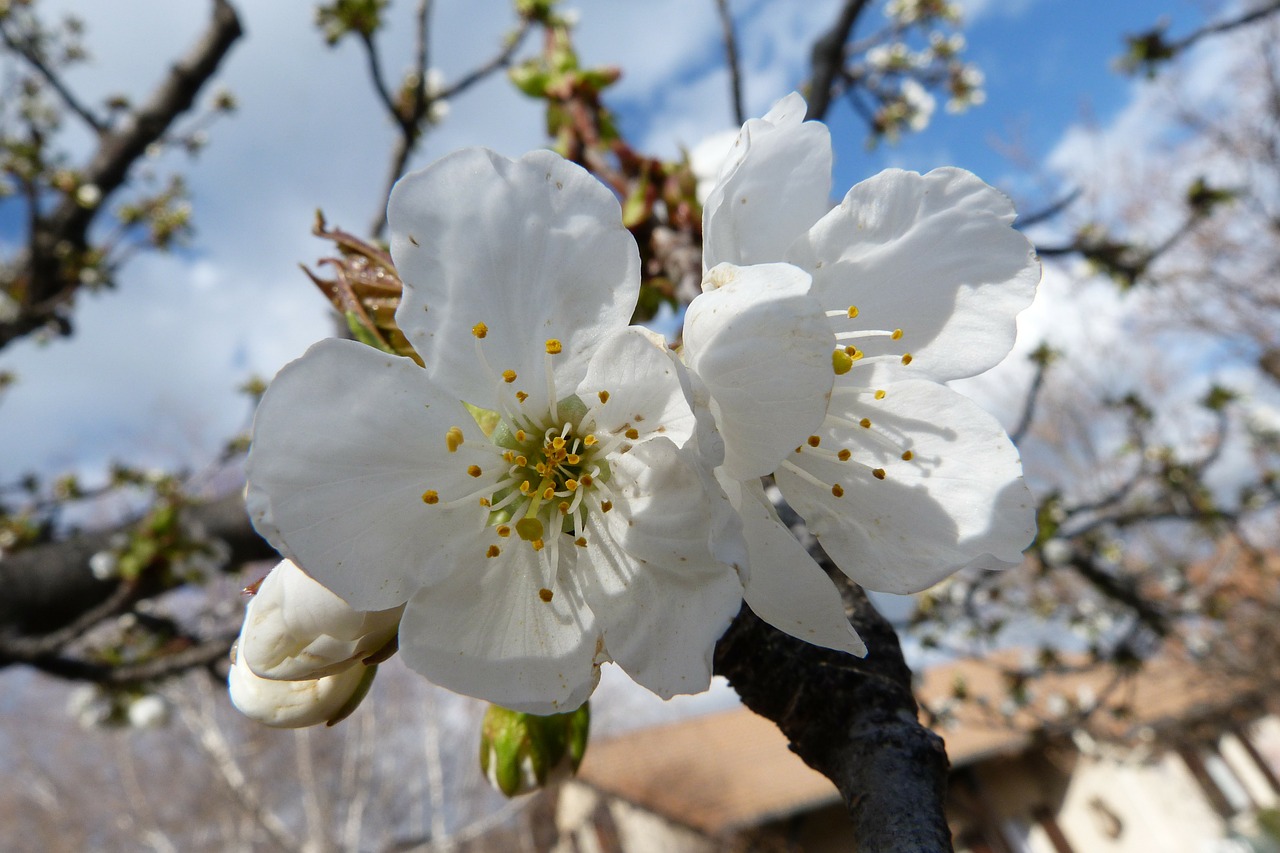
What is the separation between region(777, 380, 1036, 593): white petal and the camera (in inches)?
24.6

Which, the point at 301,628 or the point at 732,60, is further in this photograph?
the point at 732,60

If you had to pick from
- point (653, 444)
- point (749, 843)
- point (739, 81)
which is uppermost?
point (653, 444)

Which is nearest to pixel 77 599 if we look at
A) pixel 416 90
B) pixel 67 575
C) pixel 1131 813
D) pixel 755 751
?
pixel 67 575

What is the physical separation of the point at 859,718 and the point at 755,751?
469 inches

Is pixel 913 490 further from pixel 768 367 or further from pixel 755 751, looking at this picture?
pixel 755 751

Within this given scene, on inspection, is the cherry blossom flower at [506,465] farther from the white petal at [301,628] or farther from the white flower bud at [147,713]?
the white flower bud at [147,713]

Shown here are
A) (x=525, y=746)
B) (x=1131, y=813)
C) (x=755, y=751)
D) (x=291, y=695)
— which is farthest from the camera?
(x=755, y=751)

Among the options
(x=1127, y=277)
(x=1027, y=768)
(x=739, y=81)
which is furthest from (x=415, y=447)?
(x=1027, y=768)

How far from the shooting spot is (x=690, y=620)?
559 millimetres

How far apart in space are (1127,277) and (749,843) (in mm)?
8941

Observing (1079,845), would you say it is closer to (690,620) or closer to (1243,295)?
(1243,295)

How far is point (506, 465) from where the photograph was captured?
→ 2.17 feet

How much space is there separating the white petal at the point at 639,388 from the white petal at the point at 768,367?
3cm

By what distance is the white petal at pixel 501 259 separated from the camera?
1.92ft
